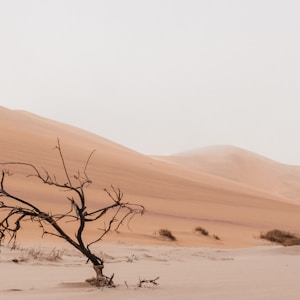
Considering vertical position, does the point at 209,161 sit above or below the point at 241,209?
above

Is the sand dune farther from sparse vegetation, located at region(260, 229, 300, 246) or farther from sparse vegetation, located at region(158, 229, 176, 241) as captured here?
sparse vegetation, located at region(158, 229, 176, 241)

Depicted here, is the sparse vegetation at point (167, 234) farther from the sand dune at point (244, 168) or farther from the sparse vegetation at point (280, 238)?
the sand dune at point (244, 168)

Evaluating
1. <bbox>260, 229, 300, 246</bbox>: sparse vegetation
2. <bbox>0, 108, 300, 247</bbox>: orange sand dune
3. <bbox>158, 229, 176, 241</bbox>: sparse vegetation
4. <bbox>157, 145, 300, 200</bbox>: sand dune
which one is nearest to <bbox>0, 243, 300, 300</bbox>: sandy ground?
<bbox>0, 108, 300, 247</bbox>: orange sand dune

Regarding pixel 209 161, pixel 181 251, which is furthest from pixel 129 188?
pixel 209 161

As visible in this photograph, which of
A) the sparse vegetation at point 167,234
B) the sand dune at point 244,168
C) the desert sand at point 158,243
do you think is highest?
the sand dune at point 244,168

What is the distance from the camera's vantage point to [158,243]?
11.9 meters

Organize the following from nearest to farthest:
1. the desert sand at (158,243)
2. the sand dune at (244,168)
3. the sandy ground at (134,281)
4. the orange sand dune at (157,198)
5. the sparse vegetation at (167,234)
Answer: the sandy ground at (134,281) < the desert sand at (158,243) < the sparse vegetation at (167,234) < the orange sand dune at (157,198) < the sand dune at (244,168)

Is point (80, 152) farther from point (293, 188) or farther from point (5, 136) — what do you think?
point (293, 188)

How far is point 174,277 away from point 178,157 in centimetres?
6853

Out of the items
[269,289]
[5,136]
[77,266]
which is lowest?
[77,266]

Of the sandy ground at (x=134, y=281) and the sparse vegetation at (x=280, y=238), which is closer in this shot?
the sandy ground at (x=134, y=281)

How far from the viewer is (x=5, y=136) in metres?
24.6

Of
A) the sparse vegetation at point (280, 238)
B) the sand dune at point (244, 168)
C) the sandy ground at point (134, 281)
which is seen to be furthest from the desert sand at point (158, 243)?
the sand dune at point (244, 168)

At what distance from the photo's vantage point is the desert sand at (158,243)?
3.78 metres
